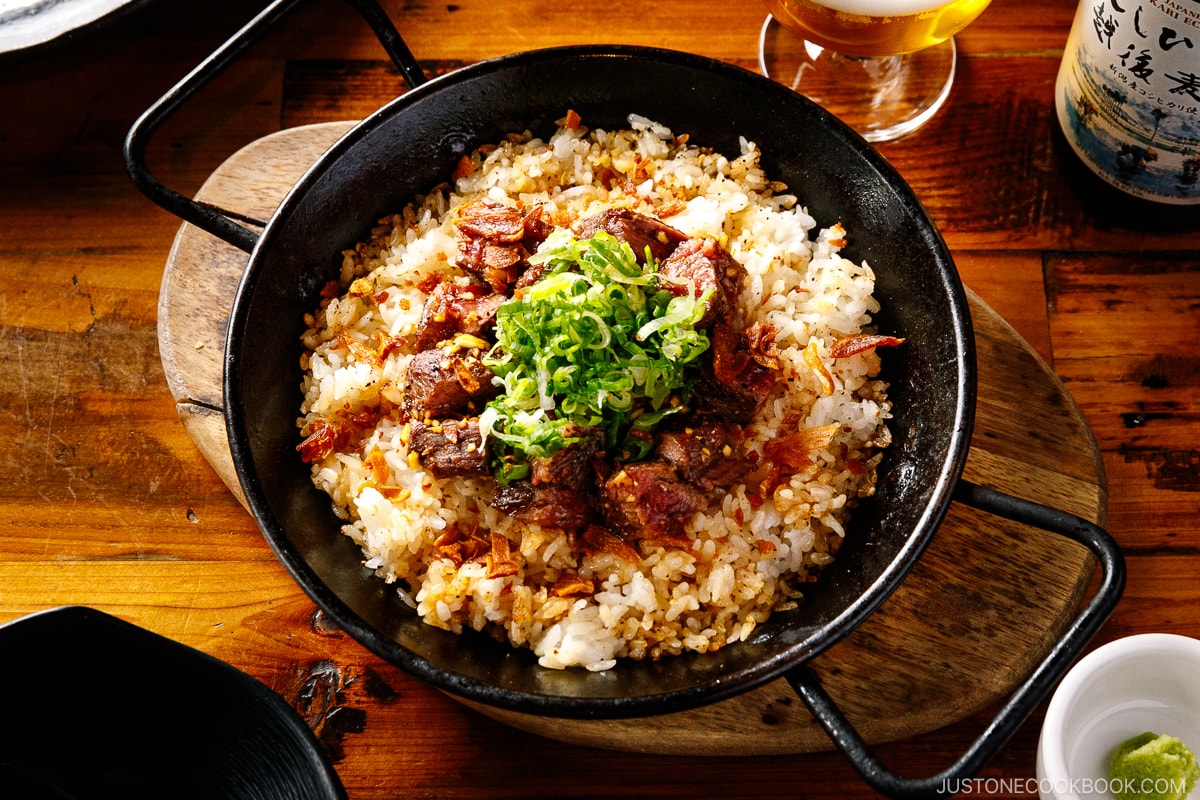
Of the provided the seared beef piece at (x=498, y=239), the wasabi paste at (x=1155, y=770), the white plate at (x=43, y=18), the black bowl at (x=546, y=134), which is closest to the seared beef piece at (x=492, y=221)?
the seared beef piece at (x=498, y=239)

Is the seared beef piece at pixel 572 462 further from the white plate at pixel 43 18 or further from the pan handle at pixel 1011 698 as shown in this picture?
the white plate at pixel 43 18

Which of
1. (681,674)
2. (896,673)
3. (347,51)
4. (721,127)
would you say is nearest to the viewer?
(681,674)

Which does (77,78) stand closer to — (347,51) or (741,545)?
(347,51)

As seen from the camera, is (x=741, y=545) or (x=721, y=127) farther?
(x=721, y=127)

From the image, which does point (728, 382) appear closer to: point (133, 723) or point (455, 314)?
point (455, 314)

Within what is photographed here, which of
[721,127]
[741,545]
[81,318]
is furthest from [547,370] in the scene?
[81,318]

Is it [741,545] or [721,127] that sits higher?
[721,127]

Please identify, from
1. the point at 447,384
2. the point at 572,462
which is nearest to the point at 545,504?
the point at 572,462
